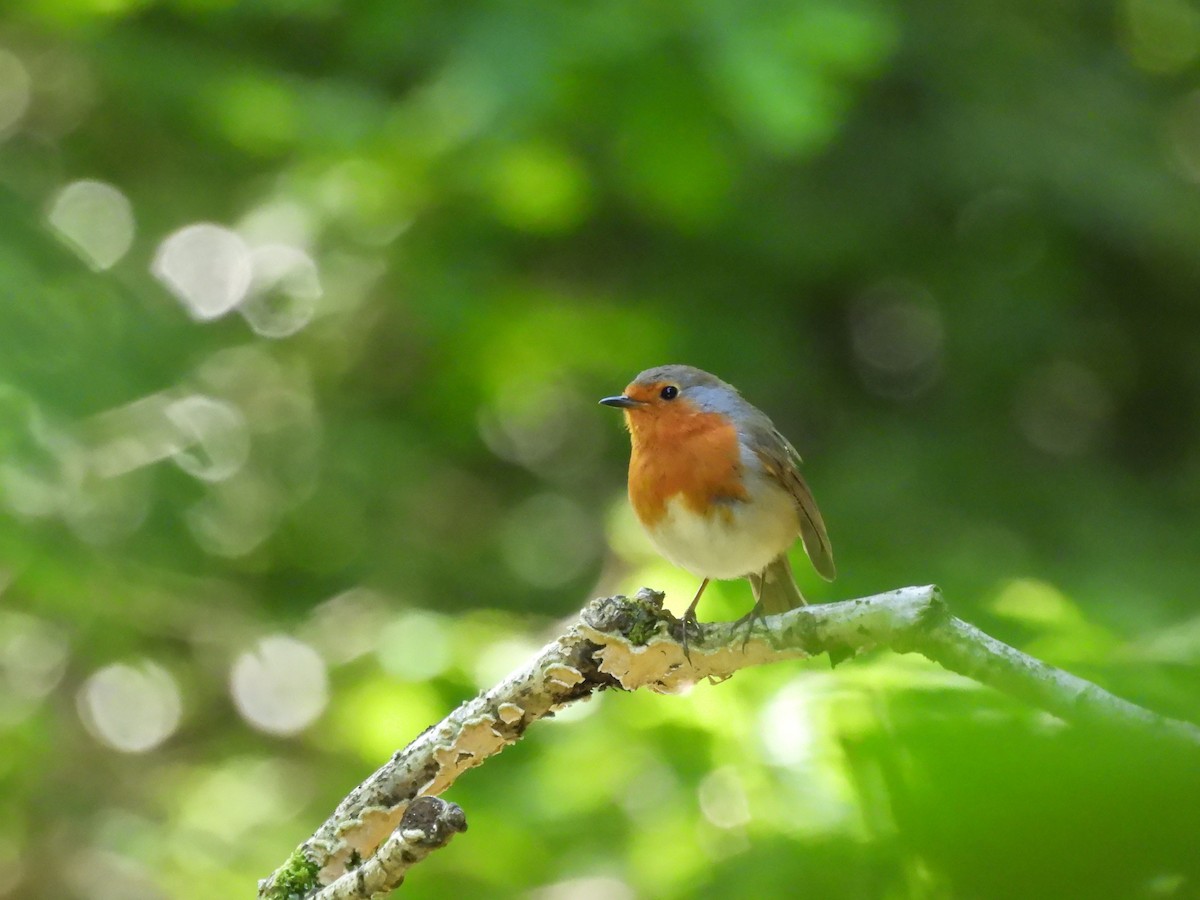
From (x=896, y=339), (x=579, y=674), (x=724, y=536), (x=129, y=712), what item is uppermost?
(x=896, y=339)

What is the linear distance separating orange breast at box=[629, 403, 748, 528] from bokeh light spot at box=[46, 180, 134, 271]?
3.19 meters

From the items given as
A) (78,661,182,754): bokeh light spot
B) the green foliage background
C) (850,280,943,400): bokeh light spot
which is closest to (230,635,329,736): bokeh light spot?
the green foliage background

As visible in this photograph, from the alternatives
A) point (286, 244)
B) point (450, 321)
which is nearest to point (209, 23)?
point (286, 244)

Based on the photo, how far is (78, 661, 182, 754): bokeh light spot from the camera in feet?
23.6

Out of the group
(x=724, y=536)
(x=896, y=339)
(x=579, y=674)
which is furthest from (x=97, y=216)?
(x=579, y=674)

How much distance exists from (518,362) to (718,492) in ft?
11.7

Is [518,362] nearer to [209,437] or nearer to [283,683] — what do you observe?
[209,437]

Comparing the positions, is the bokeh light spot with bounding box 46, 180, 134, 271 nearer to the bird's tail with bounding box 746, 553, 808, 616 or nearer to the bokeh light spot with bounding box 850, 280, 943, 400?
the bird's tail with bounding box 746, 553, 808, 616

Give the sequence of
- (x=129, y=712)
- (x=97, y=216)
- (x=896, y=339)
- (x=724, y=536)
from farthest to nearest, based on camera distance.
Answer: (x=896, y=339)
(x=129, y=712)
(x=97, y=216)
(x=724, y=536)

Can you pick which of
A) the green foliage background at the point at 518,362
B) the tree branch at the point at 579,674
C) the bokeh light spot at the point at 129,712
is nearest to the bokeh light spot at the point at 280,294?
the green foliage background at the point at 518,362

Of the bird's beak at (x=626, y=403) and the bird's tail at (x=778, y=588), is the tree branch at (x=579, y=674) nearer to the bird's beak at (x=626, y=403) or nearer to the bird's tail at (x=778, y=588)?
the bird's tail at (x=778, y=588)

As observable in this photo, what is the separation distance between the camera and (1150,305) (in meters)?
8.27

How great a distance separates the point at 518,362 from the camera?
732 cm

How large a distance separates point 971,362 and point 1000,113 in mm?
1450
